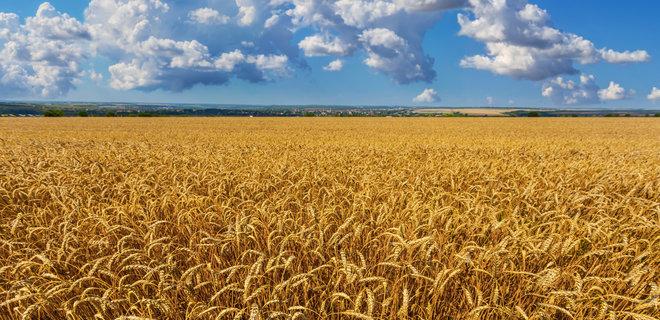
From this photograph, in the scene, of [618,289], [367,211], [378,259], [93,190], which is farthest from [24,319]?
[93,190]

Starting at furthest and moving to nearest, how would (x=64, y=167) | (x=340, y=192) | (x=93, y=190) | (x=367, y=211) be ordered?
(x=64, y=167) < (x=93, y=190) < (x=340, y=192) < (x=367, y=211)

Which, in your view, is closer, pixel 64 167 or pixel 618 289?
pixel 618 289

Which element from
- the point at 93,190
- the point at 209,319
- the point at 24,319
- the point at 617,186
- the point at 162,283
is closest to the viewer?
the point at 24,319

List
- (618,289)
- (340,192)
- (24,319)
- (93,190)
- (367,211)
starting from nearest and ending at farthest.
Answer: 1. (24,319)
2. (618,289)
3. (367,211)
4. (340,192)
5. (93,190)

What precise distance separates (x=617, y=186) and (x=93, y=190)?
7.33 m

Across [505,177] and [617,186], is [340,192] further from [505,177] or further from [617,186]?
[617,186]

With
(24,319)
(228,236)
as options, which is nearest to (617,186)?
(228,236)

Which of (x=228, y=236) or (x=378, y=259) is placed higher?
(x=228, y=236)

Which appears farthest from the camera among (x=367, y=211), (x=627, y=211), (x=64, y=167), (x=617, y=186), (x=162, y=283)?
(x=64, y=167)

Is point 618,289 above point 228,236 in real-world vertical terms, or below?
below

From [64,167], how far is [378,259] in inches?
228

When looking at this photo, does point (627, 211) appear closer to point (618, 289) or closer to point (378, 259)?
point (618, 289)

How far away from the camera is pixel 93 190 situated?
5387 mm

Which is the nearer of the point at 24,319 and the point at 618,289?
the point at 24,319
